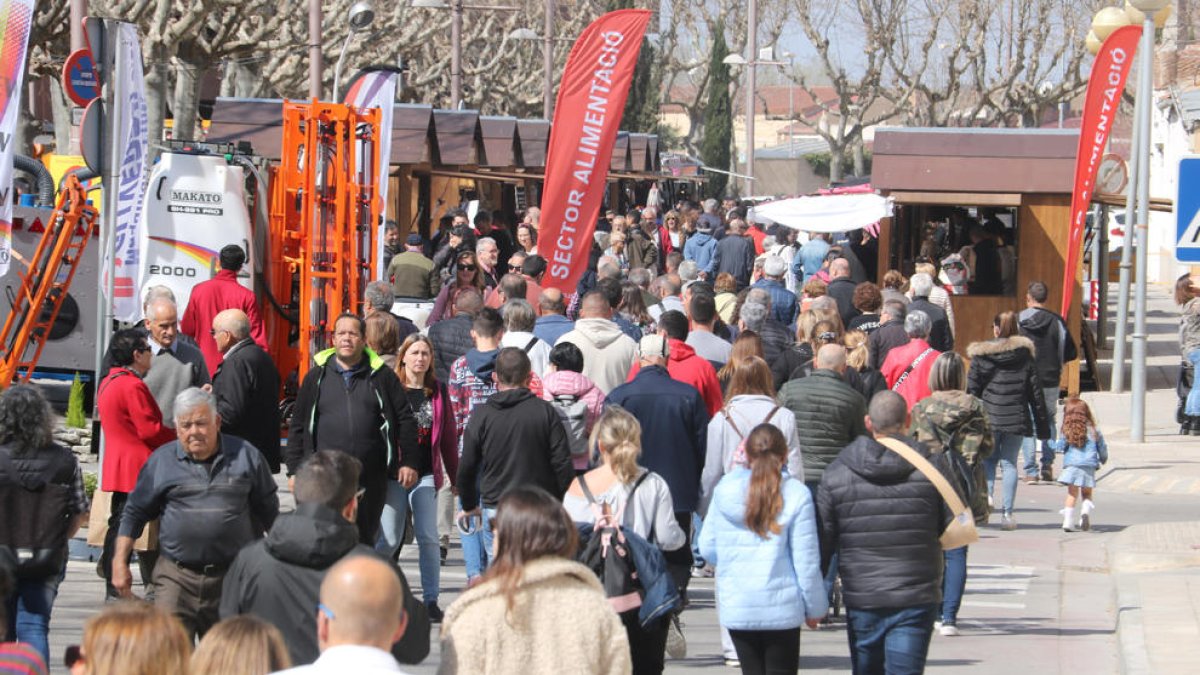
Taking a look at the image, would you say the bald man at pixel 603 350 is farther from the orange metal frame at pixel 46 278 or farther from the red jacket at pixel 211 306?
the orange metal frame at pixel 46 278

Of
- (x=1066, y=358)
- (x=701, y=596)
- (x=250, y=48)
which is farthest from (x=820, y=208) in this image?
(x=701, y=596)

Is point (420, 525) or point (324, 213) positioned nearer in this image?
point (420, 525)

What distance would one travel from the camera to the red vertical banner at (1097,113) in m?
19.0

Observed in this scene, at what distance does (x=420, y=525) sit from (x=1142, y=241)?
39.2 ft

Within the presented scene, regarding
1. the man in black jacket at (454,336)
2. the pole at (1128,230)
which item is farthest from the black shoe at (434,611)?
the pole at (1128,230)

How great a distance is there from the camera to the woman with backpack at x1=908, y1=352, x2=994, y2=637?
994 cm

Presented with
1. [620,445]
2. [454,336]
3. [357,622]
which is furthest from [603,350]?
[357,622]

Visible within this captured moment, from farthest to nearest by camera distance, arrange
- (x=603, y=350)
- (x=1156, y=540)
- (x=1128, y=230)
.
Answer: (x=1128, y=230) < (x=1156, y=540) < (x=603, y=350)

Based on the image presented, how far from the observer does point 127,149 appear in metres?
11.7

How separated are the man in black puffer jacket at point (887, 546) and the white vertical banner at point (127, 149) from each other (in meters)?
5.82

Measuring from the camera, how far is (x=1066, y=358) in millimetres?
17016

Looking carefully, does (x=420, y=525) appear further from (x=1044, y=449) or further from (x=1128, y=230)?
(x=1128, y=230)

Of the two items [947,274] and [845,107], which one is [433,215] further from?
[845,107]

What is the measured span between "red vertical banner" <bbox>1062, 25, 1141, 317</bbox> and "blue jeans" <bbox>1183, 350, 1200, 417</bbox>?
145cm
